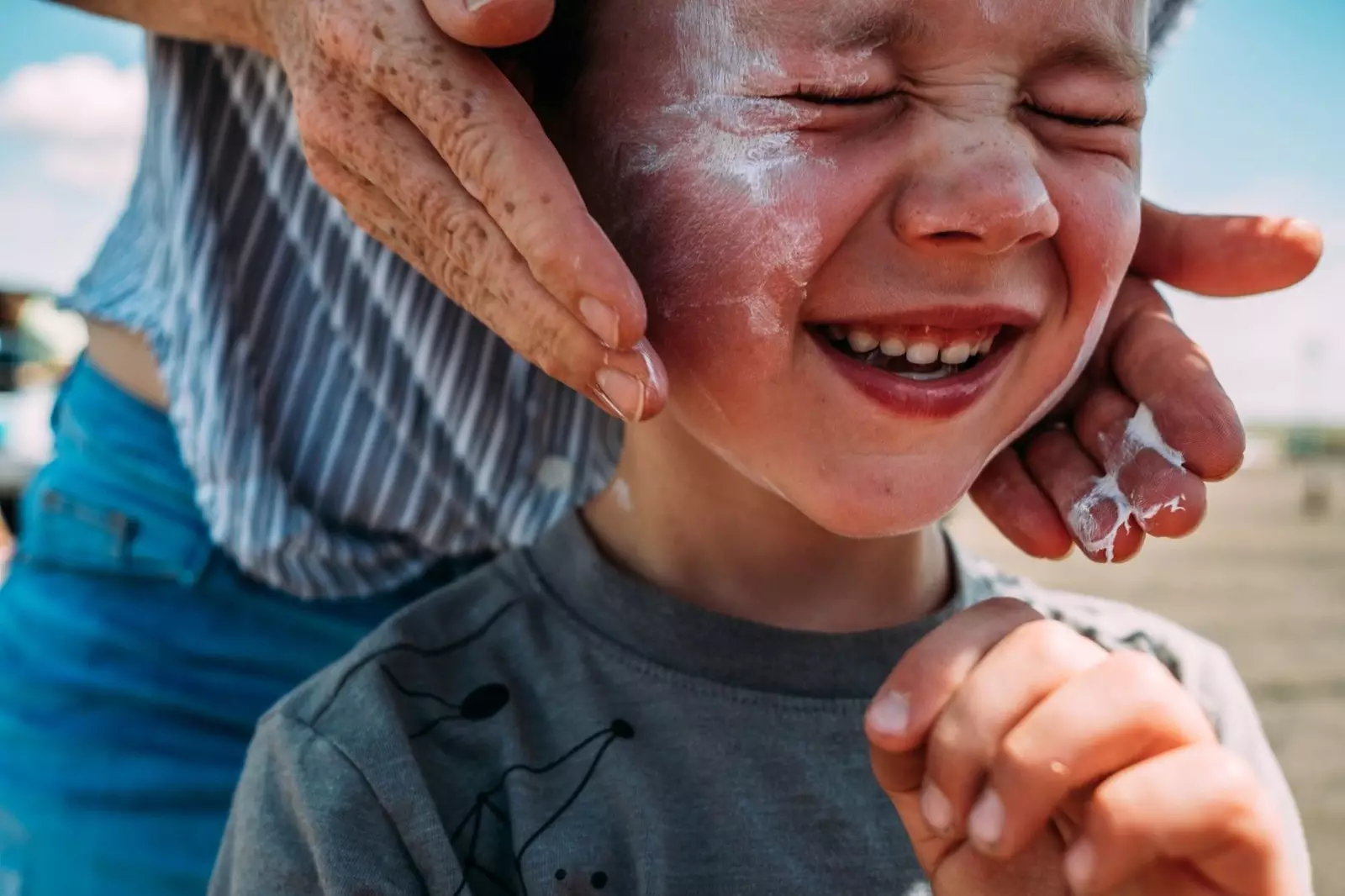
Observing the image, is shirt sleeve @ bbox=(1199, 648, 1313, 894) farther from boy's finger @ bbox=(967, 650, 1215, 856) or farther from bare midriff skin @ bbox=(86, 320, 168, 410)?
bare midriff skin @ bbox=(86, 320, 168, 410)

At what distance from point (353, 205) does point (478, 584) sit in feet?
1.41

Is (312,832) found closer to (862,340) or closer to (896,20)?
(862,340)

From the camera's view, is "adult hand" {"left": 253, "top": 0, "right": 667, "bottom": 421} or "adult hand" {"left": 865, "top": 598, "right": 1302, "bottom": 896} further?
"adult hand" {"left": 253, "top": 0, "right": 667, "bottom": 421}

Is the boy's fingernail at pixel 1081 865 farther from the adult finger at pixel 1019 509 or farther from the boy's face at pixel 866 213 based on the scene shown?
the adult finger at pixel 1019 509

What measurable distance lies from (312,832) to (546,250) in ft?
1.78

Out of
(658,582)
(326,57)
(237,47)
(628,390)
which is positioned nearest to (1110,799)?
(628,390)

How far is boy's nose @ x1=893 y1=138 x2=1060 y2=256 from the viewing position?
0.87 metres

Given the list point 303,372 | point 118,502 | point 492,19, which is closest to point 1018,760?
point 492,19

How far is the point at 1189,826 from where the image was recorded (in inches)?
26.0

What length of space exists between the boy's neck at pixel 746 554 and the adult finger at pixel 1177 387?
295 mm

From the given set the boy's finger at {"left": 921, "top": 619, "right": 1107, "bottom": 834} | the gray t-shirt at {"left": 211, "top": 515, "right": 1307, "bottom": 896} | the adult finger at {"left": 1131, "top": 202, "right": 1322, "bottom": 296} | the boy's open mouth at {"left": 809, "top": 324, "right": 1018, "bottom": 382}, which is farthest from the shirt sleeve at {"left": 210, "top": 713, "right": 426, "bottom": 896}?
the adult finger at {"left": 1131, "top": 202, "right": 1322, "bottom": 296}

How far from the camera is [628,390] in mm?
833

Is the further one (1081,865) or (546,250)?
(546,250)

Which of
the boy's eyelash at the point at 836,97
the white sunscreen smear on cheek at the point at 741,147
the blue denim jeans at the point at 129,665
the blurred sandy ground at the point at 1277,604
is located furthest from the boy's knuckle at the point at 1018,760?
the blurred sandy ground at the point at 1277,604
